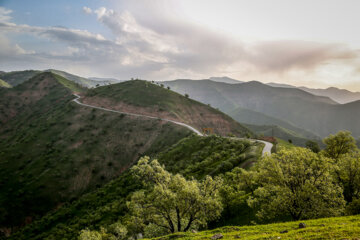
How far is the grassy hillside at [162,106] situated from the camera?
4429 inches

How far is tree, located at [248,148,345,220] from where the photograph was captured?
19336 millimetres

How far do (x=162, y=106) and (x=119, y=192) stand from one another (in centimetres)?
7130

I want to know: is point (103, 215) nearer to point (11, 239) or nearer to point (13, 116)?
point (11, 239)

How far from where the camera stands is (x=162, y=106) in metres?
118

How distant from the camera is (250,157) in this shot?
4422 cm

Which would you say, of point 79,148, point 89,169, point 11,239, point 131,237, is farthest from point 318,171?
point 79,148

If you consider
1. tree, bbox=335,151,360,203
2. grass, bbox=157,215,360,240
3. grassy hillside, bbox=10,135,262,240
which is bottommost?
grassy hillside, bbox=10,135,262,240

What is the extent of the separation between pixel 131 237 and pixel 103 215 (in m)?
18.4

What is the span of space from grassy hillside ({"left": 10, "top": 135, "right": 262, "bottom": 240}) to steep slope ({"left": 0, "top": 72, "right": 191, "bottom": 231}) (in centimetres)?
981

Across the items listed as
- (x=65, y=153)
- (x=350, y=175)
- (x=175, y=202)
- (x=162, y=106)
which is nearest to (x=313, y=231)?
(x=175, y=202)

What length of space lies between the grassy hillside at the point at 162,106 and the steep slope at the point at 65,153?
569 inches

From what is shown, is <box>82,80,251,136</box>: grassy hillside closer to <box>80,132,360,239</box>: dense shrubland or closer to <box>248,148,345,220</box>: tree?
<box>80,132,360,239</box>: dense shrubland

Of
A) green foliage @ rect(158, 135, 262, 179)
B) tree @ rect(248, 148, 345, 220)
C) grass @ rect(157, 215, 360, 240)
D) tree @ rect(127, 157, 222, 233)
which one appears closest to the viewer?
grass @ rect(157, 215, 360, 240)

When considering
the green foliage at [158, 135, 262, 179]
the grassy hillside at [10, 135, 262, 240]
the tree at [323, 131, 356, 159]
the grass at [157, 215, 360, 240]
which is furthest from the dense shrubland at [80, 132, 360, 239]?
the tree at [323, 131, 356, 159]
